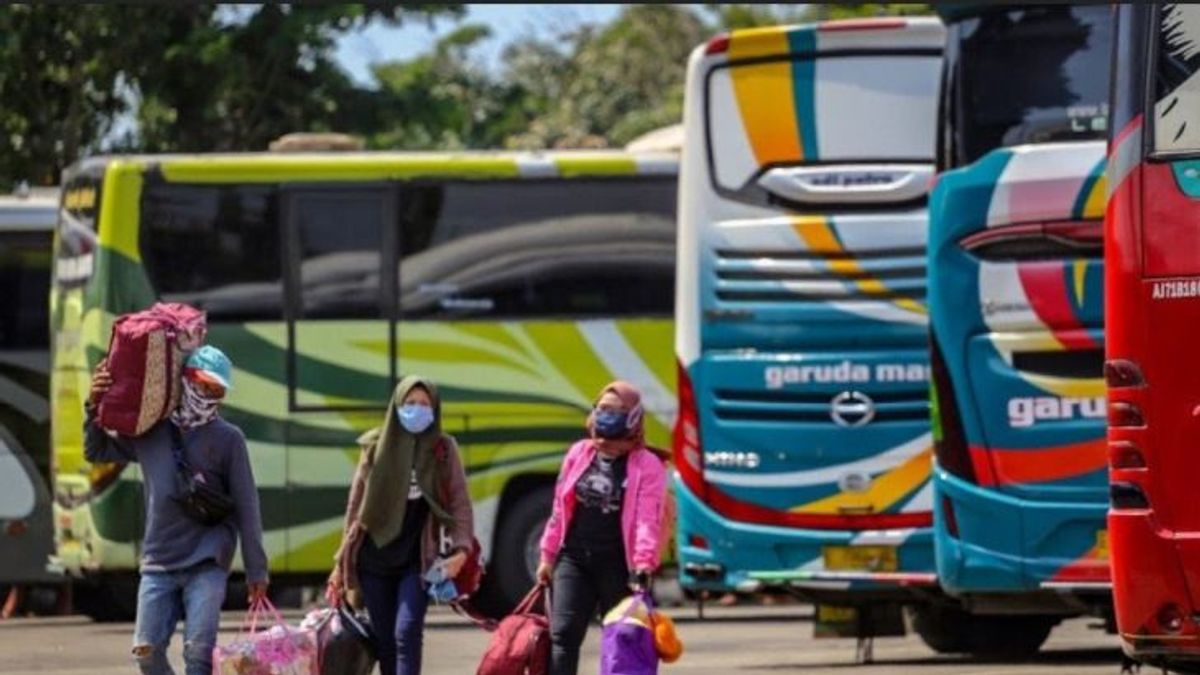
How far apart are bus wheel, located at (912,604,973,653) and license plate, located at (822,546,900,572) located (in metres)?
1.24

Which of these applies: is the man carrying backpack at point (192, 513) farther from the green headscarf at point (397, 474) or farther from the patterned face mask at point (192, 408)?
the green headscarf at point (397, 474)

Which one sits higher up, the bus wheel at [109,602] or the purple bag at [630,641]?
the purple bag at [630,641]

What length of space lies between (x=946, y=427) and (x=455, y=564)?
3.45m

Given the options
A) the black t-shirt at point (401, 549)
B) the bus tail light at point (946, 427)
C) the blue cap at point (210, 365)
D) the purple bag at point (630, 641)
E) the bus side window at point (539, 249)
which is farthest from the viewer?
the bus side window at point (539, 249)

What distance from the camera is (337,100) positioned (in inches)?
1406

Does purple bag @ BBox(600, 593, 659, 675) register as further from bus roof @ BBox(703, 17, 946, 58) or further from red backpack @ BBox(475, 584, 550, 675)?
bus roof @ BBox(703, 17, 946, 58)

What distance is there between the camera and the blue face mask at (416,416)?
14.6 meters

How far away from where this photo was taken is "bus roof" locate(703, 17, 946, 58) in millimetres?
19188

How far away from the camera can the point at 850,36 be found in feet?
63.1

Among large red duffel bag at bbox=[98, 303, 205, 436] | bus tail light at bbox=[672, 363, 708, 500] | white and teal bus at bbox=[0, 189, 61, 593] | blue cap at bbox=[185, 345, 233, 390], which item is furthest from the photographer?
white and teal bus at bbox=[0, 189, 61, 593]

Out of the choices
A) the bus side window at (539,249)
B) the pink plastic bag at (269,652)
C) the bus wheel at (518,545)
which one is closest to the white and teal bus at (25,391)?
the bus side window at (539,249)

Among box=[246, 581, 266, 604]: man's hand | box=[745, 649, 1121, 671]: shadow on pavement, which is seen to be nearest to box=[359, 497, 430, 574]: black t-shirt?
box=[246, 581, 266, 604]: man's hand

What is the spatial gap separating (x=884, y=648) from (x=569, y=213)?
158 inches

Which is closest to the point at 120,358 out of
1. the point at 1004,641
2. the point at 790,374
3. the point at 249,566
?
the point at 249,566
